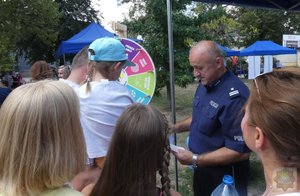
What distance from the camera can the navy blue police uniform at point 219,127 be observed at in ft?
8.44

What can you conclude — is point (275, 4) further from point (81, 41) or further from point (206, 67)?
point (81, 41)

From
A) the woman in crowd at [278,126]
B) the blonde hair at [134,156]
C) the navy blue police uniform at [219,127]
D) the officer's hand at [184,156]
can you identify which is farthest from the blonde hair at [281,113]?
the officer's hand at [184,156]

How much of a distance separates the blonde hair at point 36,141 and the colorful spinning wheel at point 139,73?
2293 millimetres

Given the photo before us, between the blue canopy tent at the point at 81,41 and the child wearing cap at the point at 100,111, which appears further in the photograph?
the blue canopy tent at the point at 81,41

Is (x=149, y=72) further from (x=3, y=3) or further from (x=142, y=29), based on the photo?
(x=3, y=3)

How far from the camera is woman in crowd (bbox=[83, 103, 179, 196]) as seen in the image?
165 cm

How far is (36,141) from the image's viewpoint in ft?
4.64

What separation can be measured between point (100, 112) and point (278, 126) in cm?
125

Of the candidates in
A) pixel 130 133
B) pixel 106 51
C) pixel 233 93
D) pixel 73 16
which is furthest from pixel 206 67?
pixel 73 16

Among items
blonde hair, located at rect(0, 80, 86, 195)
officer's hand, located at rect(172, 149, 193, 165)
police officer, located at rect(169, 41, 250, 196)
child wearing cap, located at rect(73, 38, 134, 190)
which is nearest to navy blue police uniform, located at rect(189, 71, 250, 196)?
police officer, located at rect(169, 41, 250, 196)

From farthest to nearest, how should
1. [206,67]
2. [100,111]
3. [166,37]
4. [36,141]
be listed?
[166,37] < [206,67] < [100,111] < [36,141]

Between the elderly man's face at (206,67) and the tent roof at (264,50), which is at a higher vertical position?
the tent roof at (264,50)

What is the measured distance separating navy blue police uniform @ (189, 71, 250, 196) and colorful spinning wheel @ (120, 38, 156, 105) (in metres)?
0.88

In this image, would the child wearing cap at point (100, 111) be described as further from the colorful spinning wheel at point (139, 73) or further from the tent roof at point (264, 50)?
the tent roof at point (264, 50)
